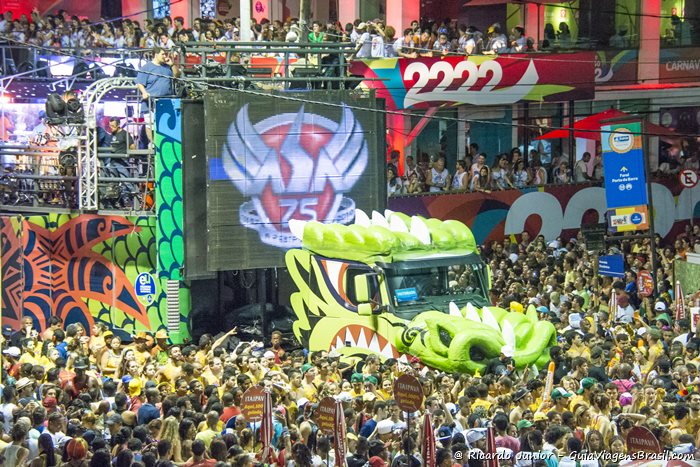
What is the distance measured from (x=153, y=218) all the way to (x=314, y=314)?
3861mm

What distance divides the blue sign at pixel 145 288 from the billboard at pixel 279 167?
1.50m

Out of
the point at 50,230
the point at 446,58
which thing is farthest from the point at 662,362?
the point at 446,58

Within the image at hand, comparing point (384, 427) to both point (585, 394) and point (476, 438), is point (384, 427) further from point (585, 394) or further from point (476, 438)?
point (585, 394)

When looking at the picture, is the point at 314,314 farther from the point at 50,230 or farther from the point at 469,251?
the point at 50,230

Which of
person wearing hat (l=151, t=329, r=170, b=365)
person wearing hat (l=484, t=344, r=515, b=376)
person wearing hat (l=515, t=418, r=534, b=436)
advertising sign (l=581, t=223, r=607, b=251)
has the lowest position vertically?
person wearing hat (l=151, t=329, r=170, b=365)

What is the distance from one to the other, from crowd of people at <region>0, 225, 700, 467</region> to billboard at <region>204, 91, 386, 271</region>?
1657mm

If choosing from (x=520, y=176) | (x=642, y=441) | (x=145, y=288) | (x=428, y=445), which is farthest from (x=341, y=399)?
(x=520, y=176)

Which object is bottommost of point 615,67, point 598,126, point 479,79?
point 598,126

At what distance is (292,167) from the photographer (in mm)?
23547

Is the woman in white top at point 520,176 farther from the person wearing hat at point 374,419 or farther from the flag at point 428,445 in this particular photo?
the flag at point 428,445

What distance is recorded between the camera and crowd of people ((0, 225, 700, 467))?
45.5 ft

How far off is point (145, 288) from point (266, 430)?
412 inches

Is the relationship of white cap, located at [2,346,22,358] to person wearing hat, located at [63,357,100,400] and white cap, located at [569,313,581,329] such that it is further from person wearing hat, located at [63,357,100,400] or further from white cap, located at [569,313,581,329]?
white cap, located at [569,313,581,329]

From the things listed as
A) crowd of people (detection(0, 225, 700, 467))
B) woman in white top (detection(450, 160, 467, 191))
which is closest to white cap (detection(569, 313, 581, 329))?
crowd of people (detection(0, 225, 700, 467))
